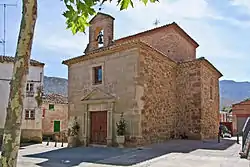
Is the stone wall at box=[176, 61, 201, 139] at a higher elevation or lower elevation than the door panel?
higher

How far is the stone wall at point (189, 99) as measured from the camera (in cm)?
1584

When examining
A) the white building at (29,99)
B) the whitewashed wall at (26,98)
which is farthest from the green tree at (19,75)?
the white building at (29,99)

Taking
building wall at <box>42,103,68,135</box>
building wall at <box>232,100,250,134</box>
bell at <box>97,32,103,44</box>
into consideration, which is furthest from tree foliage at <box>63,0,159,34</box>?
building wall at <box>232,100,250,134</box>

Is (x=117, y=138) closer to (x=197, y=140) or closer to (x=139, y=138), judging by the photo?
(x=139, y=138)

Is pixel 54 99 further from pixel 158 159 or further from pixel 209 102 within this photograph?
pixel 158 159

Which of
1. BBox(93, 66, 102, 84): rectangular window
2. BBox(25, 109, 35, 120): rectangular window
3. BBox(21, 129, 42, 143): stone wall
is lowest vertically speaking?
BBox(21, 129, 42, 143): stone wall

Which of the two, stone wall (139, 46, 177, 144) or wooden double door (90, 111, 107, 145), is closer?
stone wall (139, 46, 177, 144)

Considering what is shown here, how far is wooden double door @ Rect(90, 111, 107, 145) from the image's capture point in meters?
14.7

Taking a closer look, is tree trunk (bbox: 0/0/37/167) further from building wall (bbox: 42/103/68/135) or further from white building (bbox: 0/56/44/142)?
building wall (bbox: 42/103/68/135)

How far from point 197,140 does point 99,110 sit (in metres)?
5.27

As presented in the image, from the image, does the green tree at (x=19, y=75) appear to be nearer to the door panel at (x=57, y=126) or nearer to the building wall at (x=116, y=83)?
the building wall at (x=116, y=83)

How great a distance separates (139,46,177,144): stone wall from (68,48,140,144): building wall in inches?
16.6

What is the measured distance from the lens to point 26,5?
3121 millimetres

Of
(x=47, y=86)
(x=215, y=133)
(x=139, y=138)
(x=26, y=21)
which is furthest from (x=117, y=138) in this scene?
(x=47, y=86)
